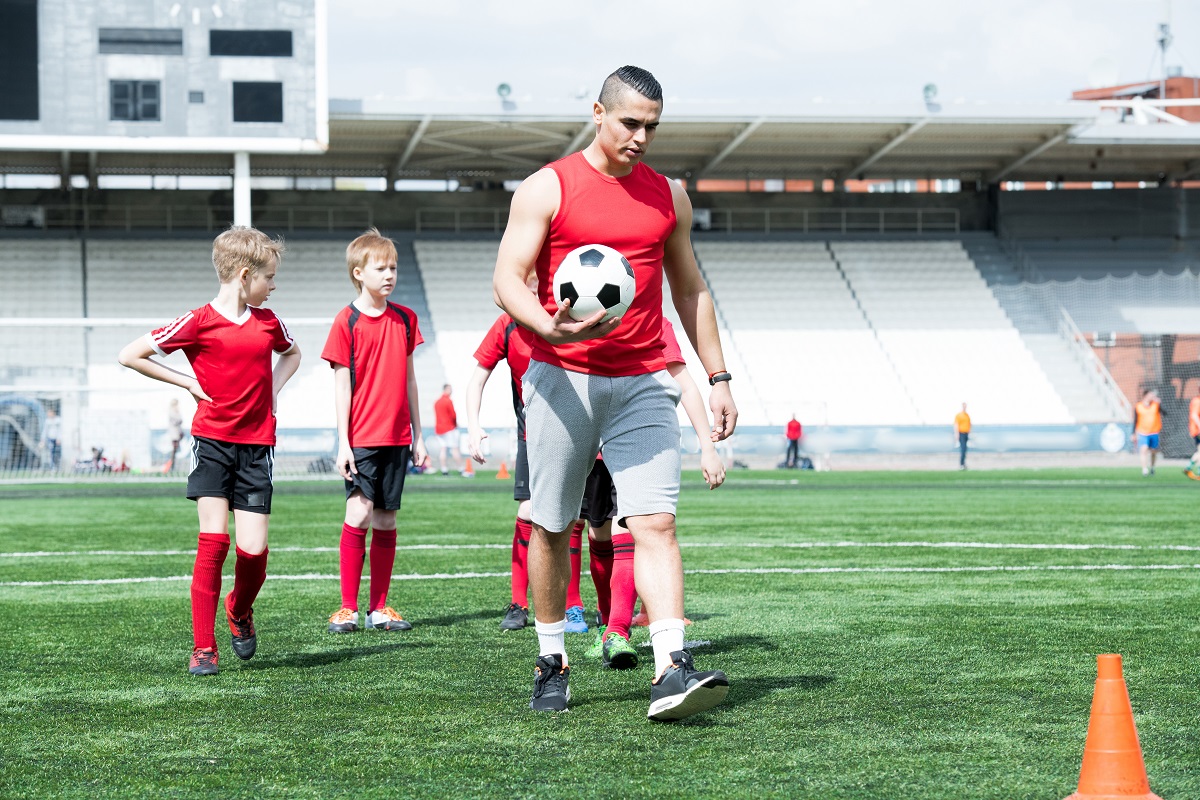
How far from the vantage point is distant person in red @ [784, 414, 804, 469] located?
95.5 ft

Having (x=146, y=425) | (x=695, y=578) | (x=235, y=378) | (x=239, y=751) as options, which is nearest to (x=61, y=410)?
(x=146, y=425)

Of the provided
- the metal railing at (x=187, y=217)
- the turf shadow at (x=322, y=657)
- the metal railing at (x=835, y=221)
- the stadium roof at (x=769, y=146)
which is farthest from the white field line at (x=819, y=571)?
the metal railing at (x=835, y=221)

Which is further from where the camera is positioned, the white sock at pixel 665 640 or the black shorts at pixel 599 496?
the black shorts at pixel 599 496

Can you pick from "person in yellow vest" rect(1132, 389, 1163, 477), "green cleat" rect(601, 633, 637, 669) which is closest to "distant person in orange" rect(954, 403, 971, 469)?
"person in yellow vest" rect(1132, 389, 1163, 477)

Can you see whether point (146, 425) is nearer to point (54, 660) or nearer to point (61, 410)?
point (61, 410)

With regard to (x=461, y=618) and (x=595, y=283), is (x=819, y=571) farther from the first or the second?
(x=595, y=283)

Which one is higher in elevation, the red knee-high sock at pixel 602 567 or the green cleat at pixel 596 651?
the red knee-high sock at pixel 602 567

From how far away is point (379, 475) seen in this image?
651cm

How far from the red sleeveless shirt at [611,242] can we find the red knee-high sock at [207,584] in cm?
170

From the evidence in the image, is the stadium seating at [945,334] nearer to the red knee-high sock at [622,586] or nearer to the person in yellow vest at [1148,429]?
the person in yellow vest at [1148,429]

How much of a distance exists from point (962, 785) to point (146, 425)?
22.8 m

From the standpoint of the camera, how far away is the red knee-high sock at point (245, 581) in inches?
214


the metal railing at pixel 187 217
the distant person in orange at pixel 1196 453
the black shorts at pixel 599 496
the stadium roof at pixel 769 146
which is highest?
the stadium roof at pixel 769 146

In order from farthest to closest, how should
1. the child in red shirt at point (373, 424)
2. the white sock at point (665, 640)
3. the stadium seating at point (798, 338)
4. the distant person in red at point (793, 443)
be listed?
1. the stadium seating at point (798, 338)
2. the distant person in red at point (793, 443)
3. the child in red shirt at point (373, 424)
4. the white sock at point (665, 640)
